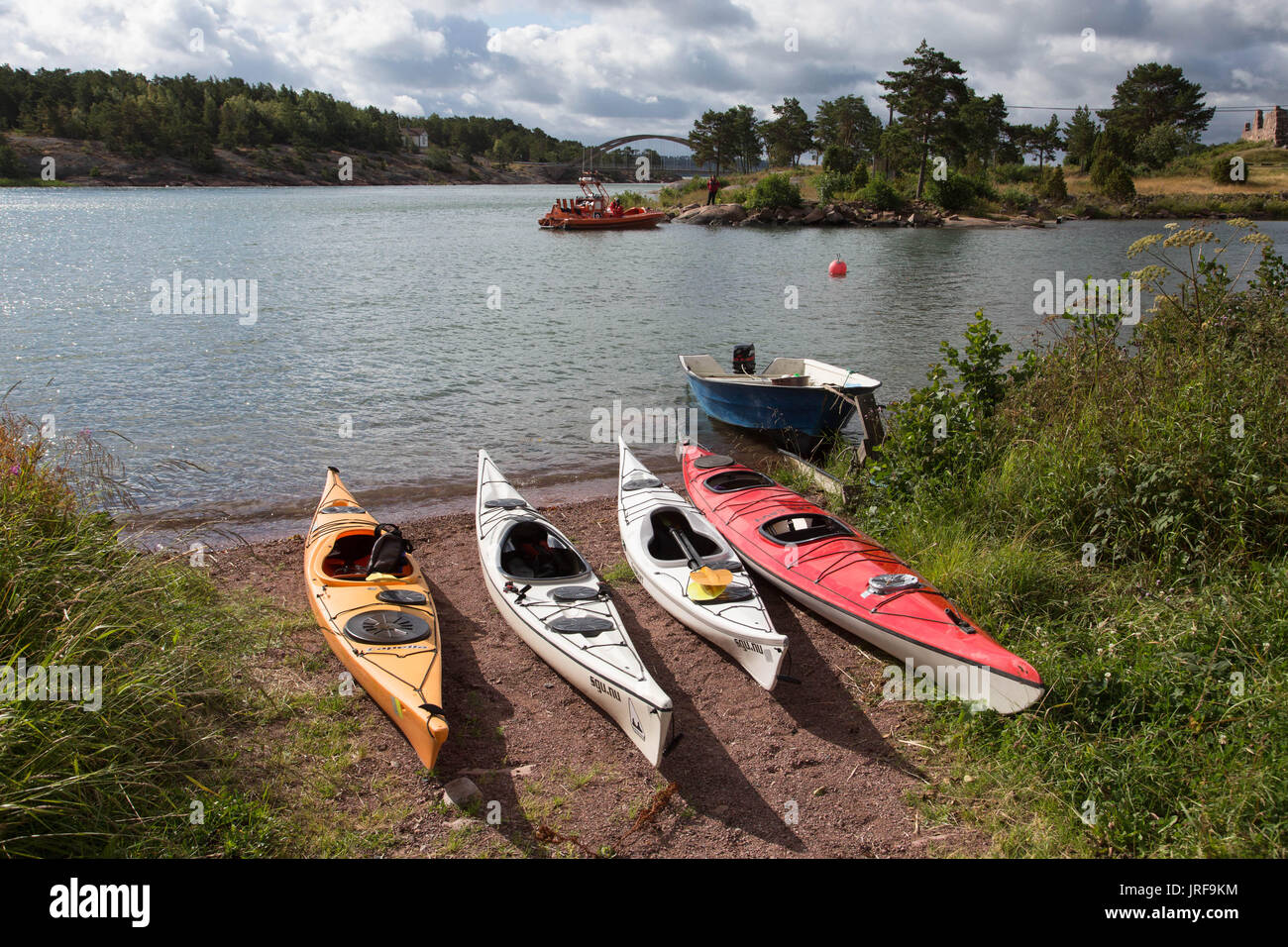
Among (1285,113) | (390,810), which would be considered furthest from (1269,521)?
(1285,113)

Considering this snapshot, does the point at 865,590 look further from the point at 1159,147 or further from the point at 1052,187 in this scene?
the point at 1159,147

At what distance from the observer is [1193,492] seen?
616 cm

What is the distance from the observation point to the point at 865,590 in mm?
6375

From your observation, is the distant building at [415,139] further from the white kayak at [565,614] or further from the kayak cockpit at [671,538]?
the kayak cockpit at [671,538]

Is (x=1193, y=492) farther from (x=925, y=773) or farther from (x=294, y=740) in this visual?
(x=294, y=740)

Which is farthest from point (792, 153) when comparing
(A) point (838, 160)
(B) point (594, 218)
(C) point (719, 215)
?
(B) point (594, 218)

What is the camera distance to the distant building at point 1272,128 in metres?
75.6

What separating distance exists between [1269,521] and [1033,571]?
1.68m

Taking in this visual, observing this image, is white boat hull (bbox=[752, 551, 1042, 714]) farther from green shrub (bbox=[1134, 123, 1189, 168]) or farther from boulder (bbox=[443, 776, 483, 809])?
green shrub (bbox=[1134, 123, 1189, 168])

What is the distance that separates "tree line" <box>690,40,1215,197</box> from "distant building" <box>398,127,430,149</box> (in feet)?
208

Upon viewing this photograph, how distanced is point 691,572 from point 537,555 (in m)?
1.58

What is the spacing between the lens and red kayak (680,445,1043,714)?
17.3 feet

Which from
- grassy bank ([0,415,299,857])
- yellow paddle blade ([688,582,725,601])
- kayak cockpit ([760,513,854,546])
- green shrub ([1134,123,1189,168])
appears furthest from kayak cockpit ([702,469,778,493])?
green shrub ([1134,123,1189,168])
